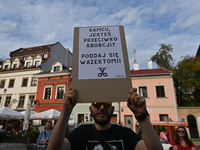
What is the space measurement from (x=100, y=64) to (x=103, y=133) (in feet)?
3.16

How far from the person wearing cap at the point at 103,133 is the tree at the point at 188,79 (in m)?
20.5

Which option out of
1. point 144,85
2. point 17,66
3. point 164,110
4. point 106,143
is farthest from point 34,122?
point 106,143

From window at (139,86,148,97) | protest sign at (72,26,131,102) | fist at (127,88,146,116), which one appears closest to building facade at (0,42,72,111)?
window at (139,86,148,97)

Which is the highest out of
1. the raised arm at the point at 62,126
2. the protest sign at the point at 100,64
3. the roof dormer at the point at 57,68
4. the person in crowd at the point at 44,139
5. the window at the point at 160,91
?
the roof dormer at the point at 57,68

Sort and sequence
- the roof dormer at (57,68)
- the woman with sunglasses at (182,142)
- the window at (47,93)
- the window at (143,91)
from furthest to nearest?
the roof dormer at (57,68)
the window at (47,93)
the window at (143,91)
the woman with sunglasses at (182,142)

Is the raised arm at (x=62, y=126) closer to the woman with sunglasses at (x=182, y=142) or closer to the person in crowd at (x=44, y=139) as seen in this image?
the woman with sunglasses at (x=182, y=142)

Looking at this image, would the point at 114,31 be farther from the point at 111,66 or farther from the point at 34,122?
the point at 34,122

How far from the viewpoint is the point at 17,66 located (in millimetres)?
25281

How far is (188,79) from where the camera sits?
18891 millimetres

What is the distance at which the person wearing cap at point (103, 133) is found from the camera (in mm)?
1399

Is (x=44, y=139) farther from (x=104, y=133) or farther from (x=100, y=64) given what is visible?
(x=100, y=64)

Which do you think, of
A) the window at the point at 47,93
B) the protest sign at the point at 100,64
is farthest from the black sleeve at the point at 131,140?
the window at the point at 47,93

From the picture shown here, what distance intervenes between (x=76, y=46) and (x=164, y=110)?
58.5ft

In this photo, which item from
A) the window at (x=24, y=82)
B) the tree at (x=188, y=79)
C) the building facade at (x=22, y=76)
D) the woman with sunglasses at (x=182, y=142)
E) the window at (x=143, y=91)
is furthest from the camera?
the window at (x=24, y=82)
